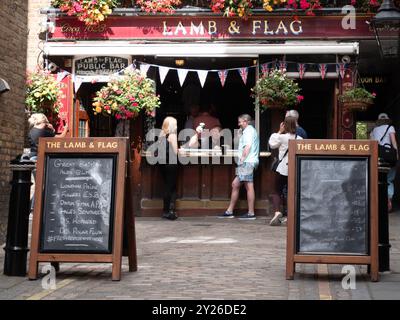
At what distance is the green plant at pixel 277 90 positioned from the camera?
12.1m

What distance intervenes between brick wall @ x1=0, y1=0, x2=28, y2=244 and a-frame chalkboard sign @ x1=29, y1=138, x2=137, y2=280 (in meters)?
3.02

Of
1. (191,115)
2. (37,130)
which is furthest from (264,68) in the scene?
Result: (37,130)

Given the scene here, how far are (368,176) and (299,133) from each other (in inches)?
204

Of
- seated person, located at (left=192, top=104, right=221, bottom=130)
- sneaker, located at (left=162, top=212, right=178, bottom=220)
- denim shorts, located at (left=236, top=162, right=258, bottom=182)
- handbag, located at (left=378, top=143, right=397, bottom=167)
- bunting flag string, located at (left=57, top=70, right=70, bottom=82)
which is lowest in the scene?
sneaker, located at (left=162, top=212, right=178, bottom=220)

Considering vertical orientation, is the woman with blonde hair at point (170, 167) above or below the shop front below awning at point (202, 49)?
below

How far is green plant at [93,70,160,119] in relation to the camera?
40.0ft

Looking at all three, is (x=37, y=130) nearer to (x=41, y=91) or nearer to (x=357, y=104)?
(x=41, y=91)

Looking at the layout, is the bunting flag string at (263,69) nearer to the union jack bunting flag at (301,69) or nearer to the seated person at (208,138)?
the union jack bunting flag at (301,69)

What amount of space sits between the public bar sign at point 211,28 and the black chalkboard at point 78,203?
22.8ft

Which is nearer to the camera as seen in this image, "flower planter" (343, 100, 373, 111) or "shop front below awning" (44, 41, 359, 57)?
"flower planter" (343, 100, 373, 111)

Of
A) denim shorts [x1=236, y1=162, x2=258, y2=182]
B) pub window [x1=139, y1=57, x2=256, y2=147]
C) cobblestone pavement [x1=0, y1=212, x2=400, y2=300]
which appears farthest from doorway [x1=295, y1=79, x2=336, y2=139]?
cobblestone pavement [x1=0, y1=212, x2=400, y2=300]

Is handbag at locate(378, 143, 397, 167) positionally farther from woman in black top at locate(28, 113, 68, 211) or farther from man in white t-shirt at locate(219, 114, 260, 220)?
woman in black top at locate(28, 113, 68, 211)

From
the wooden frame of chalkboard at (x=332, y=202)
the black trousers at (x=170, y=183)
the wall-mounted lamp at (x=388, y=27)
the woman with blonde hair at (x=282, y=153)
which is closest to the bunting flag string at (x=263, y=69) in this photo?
the black trousers at (x=170, y=183)
